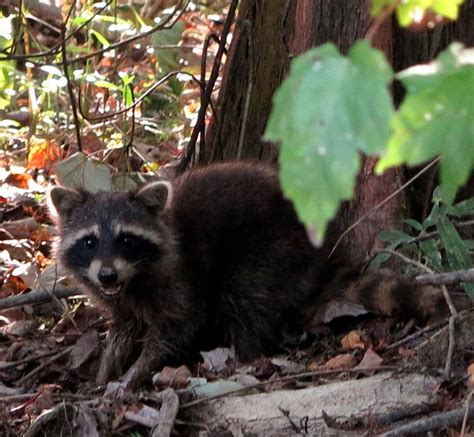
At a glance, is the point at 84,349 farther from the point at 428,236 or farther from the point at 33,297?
the point at 428,236

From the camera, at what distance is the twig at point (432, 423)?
10.8ft

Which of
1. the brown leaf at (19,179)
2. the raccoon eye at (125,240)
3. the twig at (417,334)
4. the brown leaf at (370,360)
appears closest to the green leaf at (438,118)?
the brown leaf at (370,360)

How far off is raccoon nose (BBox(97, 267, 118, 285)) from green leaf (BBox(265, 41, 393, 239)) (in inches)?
137

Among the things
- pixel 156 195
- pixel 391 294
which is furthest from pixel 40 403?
pixel 391 294

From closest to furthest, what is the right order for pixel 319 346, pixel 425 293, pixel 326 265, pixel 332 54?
pixel 332 54 < pixel 425 293 < pixel 319 346 < pixel 326 265

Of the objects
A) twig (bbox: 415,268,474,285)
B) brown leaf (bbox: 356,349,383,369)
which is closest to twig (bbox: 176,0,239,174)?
brown leaf (bbox: 356,349,383,369)

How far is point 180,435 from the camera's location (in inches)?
150

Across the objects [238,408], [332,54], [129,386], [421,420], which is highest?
[332,54]

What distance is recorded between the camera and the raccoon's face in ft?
16.6

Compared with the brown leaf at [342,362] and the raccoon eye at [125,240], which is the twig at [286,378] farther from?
the raccoon eye at [125,240]

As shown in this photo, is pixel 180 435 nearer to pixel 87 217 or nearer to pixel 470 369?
pixel 470 369

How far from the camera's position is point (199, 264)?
5.19 m

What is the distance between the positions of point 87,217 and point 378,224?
143 centimetres

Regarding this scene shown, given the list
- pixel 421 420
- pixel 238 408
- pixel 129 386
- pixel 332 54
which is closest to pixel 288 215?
pixel 129 386
